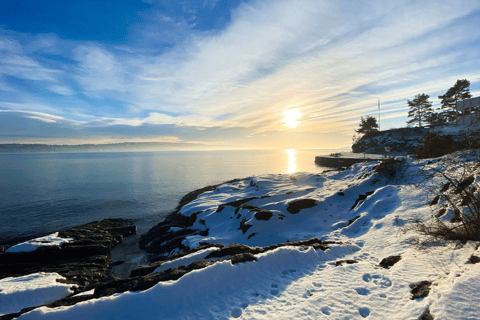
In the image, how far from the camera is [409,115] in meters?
70.6

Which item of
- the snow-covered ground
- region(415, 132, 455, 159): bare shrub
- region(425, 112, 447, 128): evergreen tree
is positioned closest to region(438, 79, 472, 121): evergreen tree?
region(425, 112, 447, 128): evergreen tree

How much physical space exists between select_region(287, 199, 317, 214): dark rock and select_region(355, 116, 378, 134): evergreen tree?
7264cm

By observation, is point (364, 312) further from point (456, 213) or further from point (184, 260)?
point (456, 213)

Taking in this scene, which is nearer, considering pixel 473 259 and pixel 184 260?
pixel 473 259

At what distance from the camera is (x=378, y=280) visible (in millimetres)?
5473

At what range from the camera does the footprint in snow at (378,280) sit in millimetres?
5204

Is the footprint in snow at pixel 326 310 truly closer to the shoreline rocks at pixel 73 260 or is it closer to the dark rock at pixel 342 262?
the dark rock at pixel 342 262

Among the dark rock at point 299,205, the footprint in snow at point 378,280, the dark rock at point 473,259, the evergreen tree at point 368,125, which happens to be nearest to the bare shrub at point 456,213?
the dark rock at point 473,259

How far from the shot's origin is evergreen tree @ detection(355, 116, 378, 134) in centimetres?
7456

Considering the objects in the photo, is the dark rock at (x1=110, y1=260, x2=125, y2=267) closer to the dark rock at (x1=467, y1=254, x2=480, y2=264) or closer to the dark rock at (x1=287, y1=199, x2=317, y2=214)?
the dark rock at (x1=287, y1=199, x2=317, y2=214)

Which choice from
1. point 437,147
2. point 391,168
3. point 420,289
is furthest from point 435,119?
point 420,289

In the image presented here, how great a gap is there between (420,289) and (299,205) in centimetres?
1069

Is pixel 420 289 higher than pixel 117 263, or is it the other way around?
pixel 420 289

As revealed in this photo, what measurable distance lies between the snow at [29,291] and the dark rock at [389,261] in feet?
44.6
